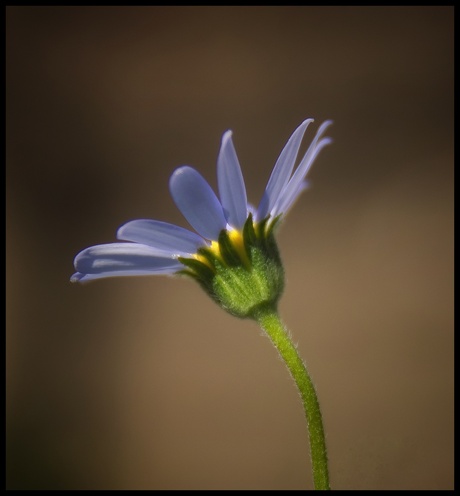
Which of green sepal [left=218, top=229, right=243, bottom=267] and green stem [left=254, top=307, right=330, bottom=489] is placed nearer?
green stem [left=254, top=307, right=330, bottom=489]

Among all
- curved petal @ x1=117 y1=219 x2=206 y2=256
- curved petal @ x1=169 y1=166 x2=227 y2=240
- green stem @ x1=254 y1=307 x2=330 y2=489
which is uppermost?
curved petal @ x1=169 y1=166 x2=227 y2=240

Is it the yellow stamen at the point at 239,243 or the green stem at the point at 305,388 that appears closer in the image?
the green stem at the point at 305,388

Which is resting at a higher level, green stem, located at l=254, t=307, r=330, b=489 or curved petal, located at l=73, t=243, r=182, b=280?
curved petal, located at l=73, t=243, r=182, b=280

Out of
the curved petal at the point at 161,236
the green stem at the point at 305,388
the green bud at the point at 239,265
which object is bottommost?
the green stem at the point at 305,388
